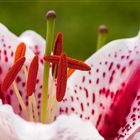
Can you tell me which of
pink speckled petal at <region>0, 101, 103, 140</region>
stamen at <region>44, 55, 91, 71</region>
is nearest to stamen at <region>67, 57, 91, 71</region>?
stamen at <region>44, 55, 91, 71</region>

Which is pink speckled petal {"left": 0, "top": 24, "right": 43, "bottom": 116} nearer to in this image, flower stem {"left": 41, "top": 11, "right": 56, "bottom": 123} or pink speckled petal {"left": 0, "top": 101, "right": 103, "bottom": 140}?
flower stem {"left": 41, "top": 11, "right": 56, "bottom": 123}

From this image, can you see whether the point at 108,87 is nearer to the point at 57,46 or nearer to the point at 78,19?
the point at 57,46

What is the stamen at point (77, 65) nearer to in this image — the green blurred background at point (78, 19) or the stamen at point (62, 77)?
the stamen at point (62, 77)

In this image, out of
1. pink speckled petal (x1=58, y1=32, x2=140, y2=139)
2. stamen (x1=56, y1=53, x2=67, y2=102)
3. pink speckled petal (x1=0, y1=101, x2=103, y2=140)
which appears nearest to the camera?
pink speckled petal (x1=0, y1=101, x2=103, y2=140)

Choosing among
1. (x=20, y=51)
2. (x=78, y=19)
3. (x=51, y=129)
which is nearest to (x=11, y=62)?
(x=20, y=51)

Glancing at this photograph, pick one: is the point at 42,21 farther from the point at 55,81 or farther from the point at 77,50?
the point at 55,81
